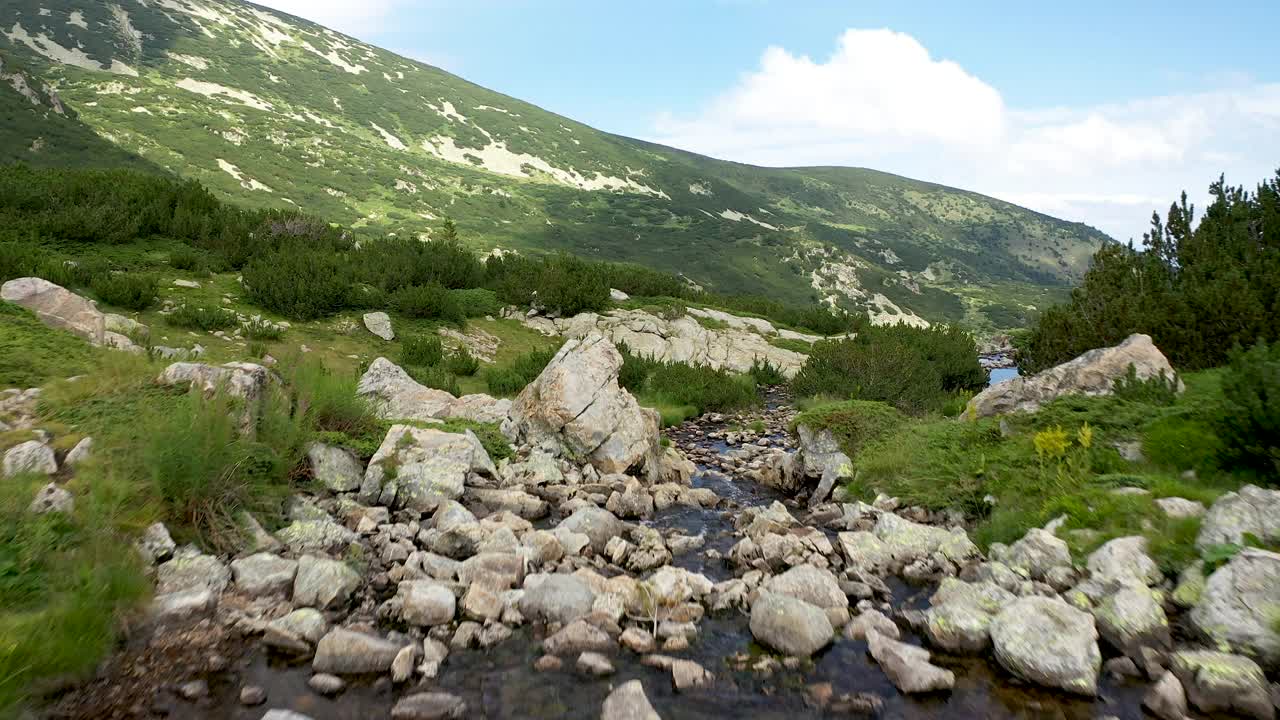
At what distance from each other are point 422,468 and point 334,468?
1.05m

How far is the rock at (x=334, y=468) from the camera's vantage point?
7.81m

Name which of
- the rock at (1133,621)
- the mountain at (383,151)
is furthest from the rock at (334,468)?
the mountain at (383,151)

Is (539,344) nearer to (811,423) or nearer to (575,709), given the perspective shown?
(811,423)

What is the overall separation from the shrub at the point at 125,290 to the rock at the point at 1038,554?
18350 millimetres

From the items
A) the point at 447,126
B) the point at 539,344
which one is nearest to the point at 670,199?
the point at 447,126

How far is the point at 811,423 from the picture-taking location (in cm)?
1177

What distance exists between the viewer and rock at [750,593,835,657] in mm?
5211

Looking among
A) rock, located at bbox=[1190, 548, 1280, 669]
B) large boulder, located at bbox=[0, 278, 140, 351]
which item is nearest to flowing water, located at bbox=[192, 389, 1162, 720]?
rock, located at bbox=[1190, 548, 1280, 669]

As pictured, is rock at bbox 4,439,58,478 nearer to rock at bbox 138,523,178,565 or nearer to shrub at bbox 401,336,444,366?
rock at bbox 138,523,178,565

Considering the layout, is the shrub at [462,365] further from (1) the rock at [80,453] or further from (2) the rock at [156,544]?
(2) the rock at [156,544]

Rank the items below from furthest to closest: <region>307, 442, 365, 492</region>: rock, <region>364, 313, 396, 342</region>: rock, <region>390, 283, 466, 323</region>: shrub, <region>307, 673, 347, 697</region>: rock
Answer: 1. <region>390, 283, 466, 323</region>: shrub
2. <region>364, 313, 396, 342</region>: rock
3. <region>307, 442, 365, 492</region>: rock
4. <region>307, 673, 347, 697</region>: rock

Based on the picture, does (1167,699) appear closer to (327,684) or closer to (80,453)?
(327,684)

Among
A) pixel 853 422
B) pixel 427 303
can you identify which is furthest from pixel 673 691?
pixel 427 303

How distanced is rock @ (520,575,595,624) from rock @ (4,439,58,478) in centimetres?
405
